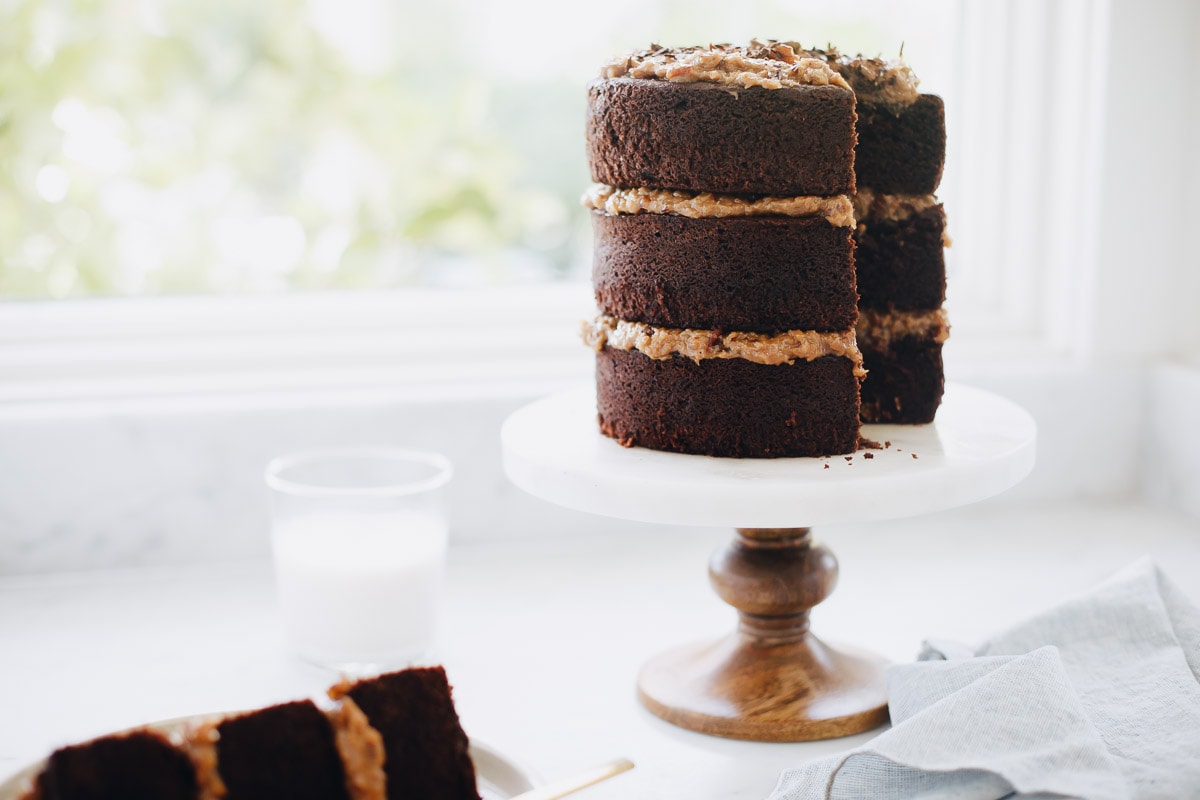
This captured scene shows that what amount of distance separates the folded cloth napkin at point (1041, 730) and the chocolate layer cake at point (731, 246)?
Answer: 0.78 feet

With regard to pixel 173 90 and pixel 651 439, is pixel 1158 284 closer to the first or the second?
pixel 651 439

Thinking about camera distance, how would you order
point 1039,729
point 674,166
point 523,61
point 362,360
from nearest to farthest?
point 1039,729 < point 674,166 < point 362,360 < point 523,61

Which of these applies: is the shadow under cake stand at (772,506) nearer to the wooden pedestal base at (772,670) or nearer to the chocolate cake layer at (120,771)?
the wooden pedestal base at (772,670)

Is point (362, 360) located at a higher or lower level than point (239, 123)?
lower

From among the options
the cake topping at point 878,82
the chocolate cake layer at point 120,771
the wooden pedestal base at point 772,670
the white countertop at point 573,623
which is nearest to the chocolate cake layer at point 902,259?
the cake topping at point 878,82

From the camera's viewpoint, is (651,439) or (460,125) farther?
(460,125)

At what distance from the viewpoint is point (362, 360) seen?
1.71 meters

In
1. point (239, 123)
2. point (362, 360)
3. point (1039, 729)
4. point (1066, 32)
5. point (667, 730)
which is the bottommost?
point (667, 730)

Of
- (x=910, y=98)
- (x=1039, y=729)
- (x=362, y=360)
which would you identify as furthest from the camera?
(x=362, y=360)

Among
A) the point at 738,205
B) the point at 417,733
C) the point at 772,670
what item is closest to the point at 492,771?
the point at 417,733

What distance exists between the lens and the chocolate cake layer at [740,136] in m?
1.02

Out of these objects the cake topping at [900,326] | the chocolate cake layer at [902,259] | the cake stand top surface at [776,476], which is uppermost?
the chocolate cake layer at [902,259]

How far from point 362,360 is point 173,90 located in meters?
0.45

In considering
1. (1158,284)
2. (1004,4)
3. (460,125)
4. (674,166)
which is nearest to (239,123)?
(460,125)
